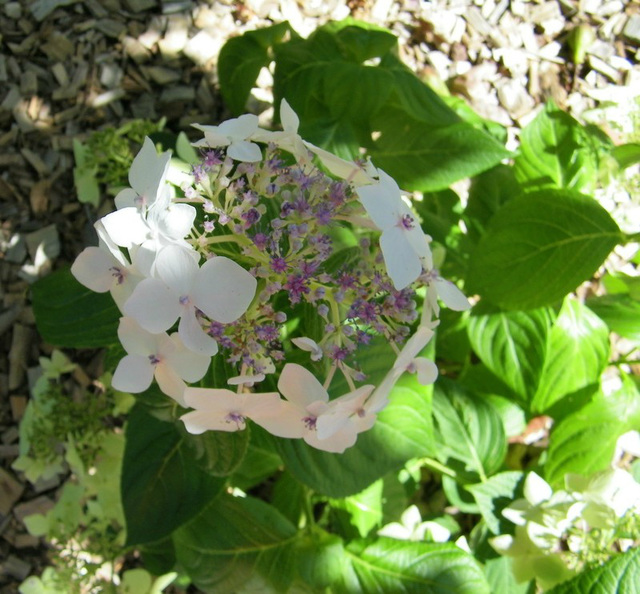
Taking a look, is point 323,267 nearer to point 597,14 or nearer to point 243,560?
point 243,560

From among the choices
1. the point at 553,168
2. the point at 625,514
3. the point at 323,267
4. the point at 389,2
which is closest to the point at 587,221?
the point at 553,168

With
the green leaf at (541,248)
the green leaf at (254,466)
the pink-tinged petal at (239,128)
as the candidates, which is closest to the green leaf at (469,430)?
the green leaf at (541,248)

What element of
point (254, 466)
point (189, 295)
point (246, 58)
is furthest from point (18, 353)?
point (189, 295)

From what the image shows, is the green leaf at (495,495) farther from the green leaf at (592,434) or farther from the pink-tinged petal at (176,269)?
the pink-tinged petal at (176,269)

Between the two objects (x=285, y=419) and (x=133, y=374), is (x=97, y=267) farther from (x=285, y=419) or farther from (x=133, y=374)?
(x=285, y=419)

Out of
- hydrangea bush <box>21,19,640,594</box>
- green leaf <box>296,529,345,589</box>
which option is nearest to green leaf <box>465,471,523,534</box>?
hydrangea bush <box>21,19,640,594</box>
